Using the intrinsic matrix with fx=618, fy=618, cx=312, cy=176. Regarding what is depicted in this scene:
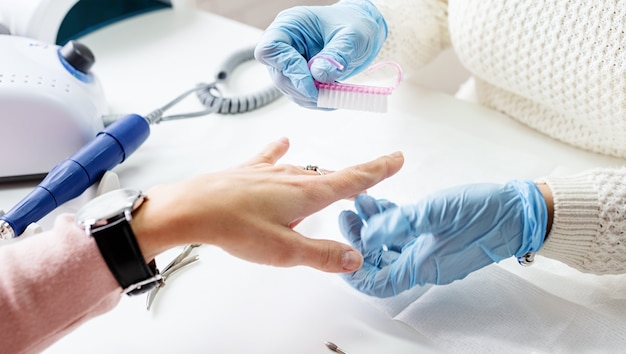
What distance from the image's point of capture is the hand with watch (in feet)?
2.00

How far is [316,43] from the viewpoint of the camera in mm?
918

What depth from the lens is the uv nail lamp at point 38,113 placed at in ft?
2.88

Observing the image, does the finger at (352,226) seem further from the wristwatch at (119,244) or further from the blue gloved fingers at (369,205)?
the wristwatch at (119,244)

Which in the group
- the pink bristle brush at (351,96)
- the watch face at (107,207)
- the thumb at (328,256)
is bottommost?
the thumb at (328,256)

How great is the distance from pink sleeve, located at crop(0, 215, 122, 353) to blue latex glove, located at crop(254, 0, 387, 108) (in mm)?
355

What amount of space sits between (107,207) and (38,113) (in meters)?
0.33

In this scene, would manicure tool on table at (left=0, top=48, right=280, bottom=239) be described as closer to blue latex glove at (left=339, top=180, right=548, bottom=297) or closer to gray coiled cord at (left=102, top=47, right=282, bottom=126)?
gray coiled cord at (left=102, top=47, right=282, bottom=126)

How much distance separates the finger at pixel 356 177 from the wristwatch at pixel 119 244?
213 millimetres

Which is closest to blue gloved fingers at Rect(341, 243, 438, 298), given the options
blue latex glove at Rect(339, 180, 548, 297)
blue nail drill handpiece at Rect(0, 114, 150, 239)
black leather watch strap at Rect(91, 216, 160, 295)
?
blue latex glove at Rect(339, 180, 548, 297)

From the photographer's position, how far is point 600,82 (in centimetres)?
86

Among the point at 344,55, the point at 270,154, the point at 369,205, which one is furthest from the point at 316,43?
the point at 369,205

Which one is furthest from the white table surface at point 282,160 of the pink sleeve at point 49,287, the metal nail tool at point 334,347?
the pink sleeve at point 49,287

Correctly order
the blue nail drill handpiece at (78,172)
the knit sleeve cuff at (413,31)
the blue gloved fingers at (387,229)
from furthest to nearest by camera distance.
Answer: the knit sleeve cuff at (413,31)
the blue nail drill handpiece at (78,172)
the blue gloved fingers at (387,229)

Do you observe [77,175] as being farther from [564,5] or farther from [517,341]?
[564,5]
